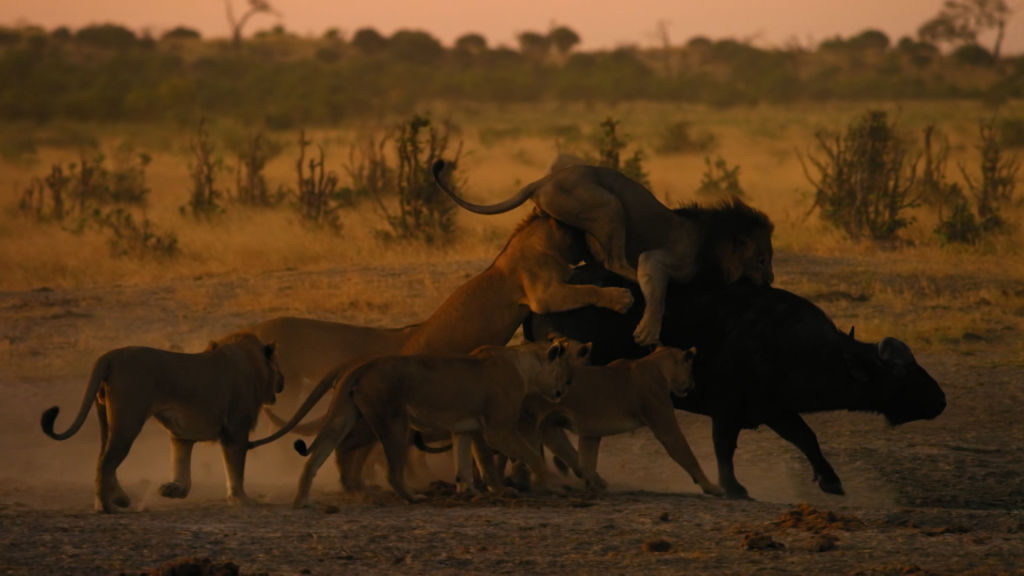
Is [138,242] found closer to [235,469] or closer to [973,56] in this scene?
[235,469]

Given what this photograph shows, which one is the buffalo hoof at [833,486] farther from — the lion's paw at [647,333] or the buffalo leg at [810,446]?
the lion's paw at [647,333]

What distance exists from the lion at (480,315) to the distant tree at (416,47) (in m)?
57.7

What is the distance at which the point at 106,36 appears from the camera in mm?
64500

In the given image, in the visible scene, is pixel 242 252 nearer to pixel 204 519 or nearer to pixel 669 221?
pixel 669 221

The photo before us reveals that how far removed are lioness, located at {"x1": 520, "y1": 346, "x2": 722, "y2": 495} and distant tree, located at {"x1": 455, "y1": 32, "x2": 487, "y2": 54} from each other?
197 feet

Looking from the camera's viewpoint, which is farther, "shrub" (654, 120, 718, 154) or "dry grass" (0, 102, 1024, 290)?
"shrub" (654, 120, 718, 154)

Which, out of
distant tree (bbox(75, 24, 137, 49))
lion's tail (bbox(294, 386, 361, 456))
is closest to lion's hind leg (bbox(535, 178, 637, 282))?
lion's tail (bbox(294, 386, 361, 456))

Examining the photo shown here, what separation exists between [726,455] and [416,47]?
5931 cm

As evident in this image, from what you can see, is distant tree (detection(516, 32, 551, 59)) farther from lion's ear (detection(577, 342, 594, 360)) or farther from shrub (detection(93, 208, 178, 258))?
lion's ear (detection(577, 342, 594, 360))

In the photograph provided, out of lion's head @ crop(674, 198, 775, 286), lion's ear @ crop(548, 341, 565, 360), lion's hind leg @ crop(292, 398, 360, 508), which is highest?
lion's head @ crop(674, 198, 775, 286)

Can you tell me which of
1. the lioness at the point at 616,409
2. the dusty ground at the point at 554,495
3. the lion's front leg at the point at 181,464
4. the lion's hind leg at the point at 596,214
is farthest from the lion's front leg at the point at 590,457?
the lion's front leg at the point at 181,464

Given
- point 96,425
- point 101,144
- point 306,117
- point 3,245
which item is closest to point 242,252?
point 3,245

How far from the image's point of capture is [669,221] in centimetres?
864

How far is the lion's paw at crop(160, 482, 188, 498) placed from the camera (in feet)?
24.7
